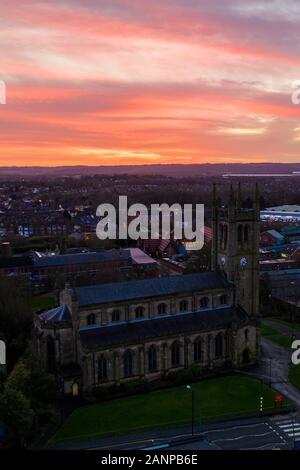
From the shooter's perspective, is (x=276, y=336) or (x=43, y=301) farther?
(x=43, y=301)

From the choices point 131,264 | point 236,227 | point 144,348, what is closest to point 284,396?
point 144,348

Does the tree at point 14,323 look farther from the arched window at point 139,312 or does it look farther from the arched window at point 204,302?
the arched window at point 204,302

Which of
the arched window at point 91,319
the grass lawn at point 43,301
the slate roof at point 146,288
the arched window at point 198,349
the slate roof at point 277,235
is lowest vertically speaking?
the grass lawn at point 43,301

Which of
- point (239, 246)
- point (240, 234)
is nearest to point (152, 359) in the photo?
point (239, 246)

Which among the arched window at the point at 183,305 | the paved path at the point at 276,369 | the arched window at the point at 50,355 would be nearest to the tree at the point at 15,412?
the arched window at the point at 50,355

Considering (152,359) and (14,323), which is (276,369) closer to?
(152,359)

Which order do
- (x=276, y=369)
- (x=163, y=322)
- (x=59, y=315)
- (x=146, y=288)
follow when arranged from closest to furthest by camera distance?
(x=59, y=315) → (x=163, y=322) → (x=146, y=288) → (x=276, y=369)
